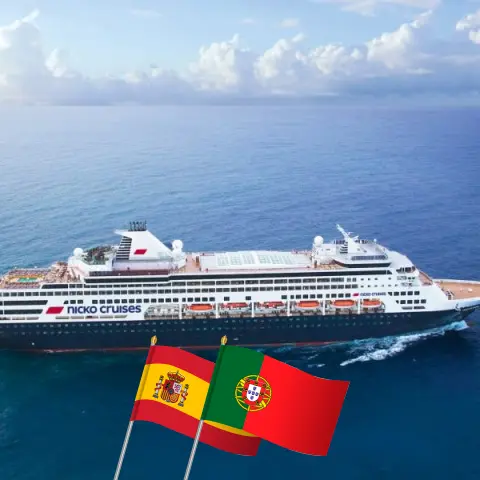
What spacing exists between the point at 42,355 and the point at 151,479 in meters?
19.7

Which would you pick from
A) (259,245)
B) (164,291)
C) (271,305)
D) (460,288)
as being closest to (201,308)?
(164,291)

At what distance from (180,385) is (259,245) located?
50.7 meters

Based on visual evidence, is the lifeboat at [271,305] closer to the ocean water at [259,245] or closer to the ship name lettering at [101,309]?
the ocean water at [259,245]

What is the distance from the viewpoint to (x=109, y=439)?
3566cm

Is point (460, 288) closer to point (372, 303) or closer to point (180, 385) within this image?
point (372, 303)

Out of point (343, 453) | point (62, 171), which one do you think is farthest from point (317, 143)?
point (343, 453)

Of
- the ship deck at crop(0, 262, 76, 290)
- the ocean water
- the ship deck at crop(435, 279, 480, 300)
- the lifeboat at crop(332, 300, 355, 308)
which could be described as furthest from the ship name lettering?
the ship deck at crop(435, 279, 480, 300)

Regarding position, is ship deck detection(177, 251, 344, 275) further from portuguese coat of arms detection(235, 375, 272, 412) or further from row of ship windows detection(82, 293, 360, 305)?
portuguese coat of arms detection(235, 375, 272, 412)

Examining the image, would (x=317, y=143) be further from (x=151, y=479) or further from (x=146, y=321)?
(x=151, y=479)

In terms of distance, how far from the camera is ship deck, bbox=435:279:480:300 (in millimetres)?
50381

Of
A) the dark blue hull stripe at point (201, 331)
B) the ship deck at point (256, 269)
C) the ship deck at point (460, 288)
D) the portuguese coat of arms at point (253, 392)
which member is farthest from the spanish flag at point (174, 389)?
the ship deck at point (460, 288)

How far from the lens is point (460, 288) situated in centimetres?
5184

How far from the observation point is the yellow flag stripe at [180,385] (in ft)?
63.3

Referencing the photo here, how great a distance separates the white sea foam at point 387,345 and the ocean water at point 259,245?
0.17m
